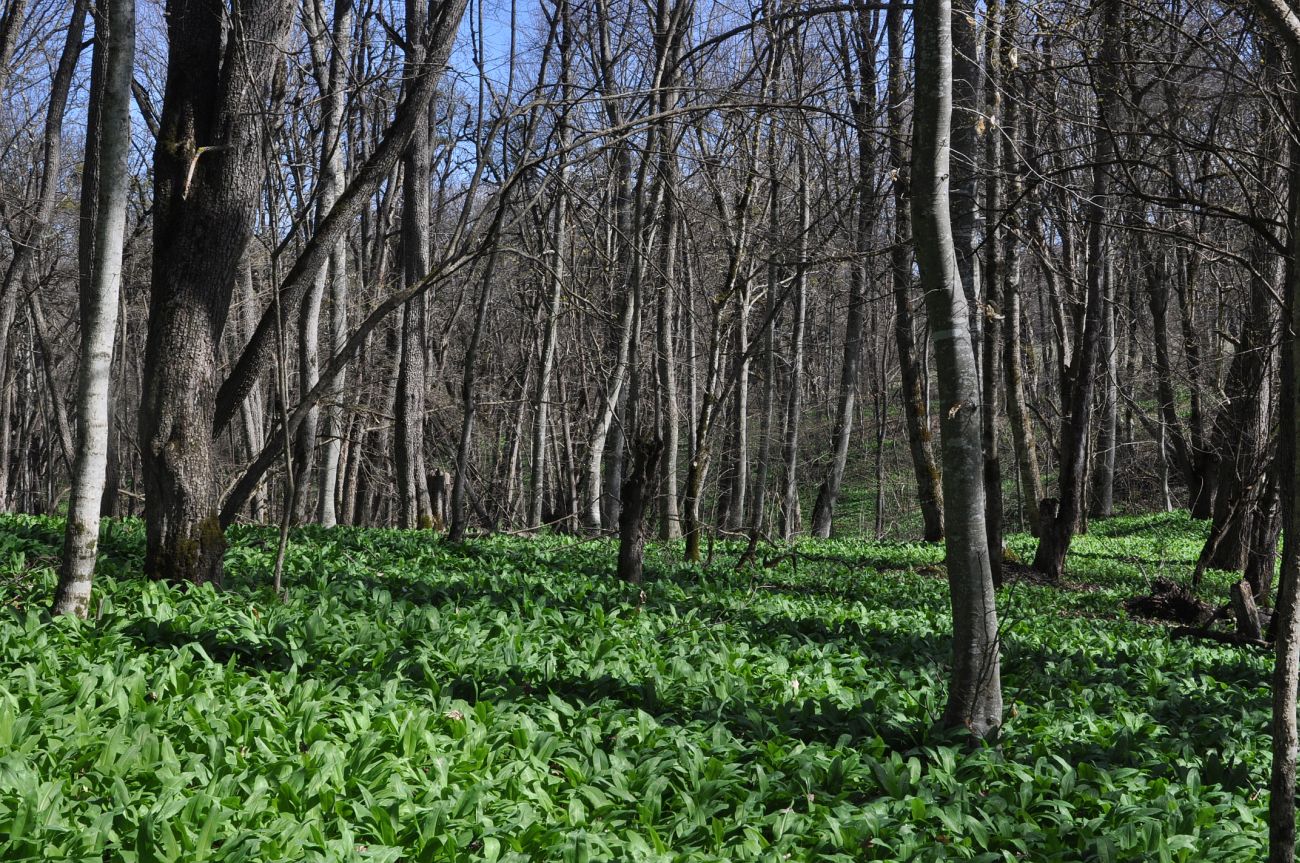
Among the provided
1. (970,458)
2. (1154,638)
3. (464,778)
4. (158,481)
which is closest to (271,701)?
(464,778)

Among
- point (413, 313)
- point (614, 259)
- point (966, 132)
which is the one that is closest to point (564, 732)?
point (966, 132)

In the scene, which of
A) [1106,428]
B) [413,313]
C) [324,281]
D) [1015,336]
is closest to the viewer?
[413,313]

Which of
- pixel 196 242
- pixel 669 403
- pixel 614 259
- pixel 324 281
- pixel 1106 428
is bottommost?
pixel 669 403

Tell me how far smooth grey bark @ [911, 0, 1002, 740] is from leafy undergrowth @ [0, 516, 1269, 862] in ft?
1.88

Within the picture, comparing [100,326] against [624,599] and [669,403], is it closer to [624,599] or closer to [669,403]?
[624,599]

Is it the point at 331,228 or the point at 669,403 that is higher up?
the point at 331,228

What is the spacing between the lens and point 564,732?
424 centimetres

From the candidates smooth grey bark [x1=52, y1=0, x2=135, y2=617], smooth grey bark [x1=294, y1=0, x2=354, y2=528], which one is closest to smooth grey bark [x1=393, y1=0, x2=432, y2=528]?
smooth grey bark [x1=294, y1=0, x2=354, y2=528]

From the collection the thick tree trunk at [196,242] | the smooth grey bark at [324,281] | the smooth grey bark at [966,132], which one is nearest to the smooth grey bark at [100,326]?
the thick tree trunk at [196,242]

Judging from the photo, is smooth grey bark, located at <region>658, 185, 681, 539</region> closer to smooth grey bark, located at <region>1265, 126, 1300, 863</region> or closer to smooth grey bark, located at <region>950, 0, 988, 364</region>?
smooth grey bark, located at <region>950, 0, 988, 364</region>

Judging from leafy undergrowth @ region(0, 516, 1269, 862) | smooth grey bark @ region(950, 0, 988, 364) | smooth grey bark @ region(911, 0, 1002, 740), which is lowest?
leafy undergrowth @ region(0, 516, 1269, 862)

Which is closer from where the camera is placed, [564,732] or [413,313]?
[564,732]

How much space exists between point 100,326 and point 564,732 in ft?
10.8

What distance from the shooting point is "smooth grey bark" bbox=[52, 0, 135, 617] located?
5.09 metres
